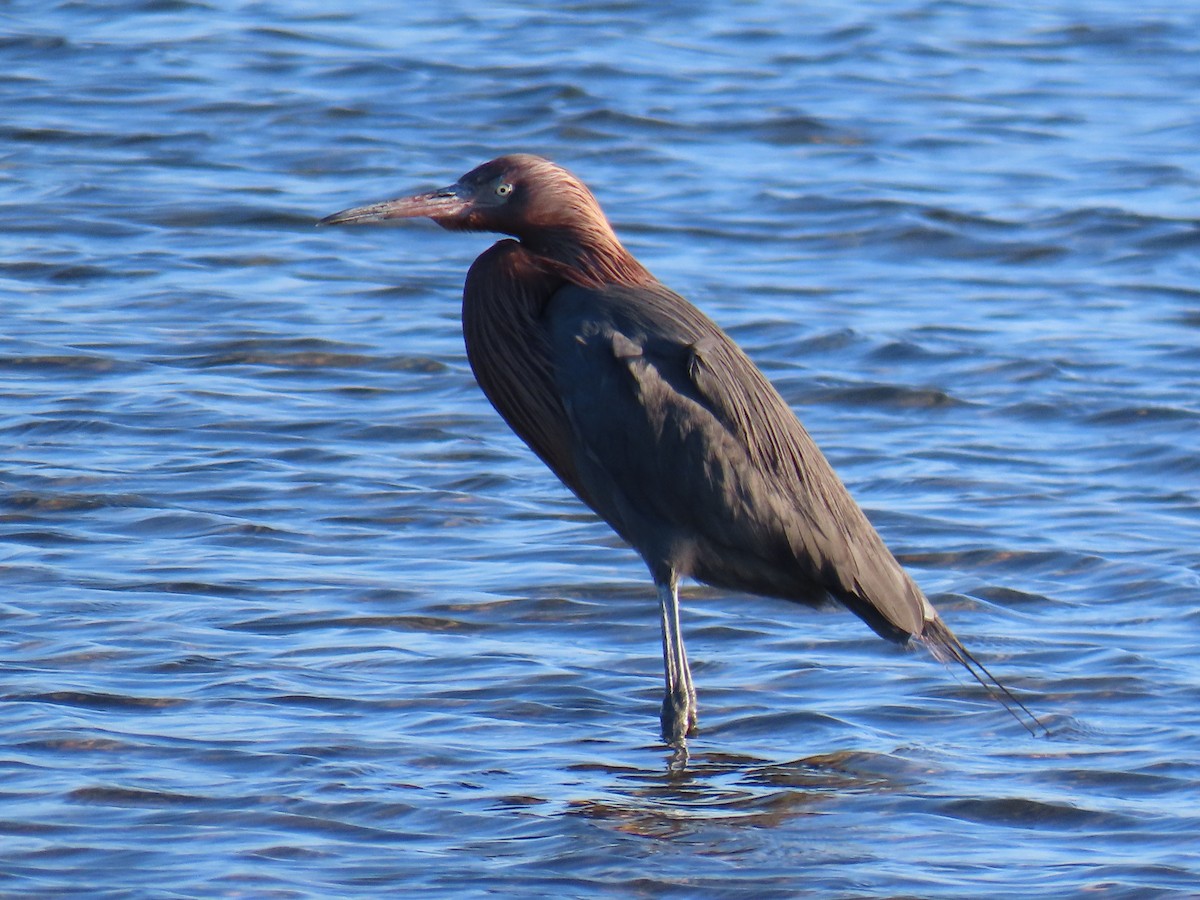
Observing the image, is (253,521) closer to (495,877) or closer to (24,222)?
(495,877)

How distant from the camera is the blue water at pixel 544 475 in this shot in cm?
570

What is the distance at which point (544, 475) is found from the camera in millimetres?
9094

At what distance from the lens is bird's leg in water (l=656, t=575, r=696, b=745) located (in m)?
6.41

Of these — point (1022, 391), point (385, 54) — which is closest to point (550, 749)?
point (1022, 391)

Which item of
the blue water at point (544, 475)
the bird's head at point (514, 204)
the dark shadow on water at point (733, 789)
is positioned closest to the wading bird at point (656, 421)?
the bird's head at point (514, 204)

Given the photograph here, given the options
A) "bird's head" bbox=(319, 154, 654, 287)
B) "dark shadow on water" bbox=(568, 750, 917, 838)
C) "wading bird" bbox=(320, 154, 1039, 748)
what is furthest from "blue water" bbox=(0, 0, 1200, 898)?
"bird's head" bbox=(319, 154, 654, 287)

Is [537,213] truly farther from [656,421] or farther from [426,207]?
[656,421]

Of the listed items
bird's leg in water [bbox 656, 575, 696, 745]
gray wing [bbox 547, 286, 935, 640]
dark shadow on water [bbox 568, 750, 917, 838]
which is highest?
gray wing [bbox 547, 286, 935, 640]

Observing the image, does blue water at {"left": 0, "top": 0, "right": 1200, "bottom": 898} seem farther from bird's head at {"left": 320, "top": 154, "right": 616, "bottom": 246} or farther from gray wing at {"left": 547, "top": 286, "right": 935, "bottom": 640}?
bird's head at {"left": 320, "top": 154, "right": 616, "bottom": 246}

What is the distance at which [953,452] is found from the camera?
956 centimetres

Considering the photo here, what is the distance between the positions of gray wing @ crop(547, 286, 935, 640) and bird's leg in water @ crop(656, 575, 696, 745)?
0.18 meters

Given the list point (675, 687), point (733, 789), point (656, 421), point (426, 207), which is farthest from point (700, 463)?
point (426, 207)

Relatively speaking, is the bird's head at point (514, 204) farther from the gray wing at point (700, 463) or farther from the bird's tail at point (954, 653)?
the bird's tail at point (954, 653)

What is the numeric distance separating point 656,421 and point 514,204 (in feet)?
3.16
